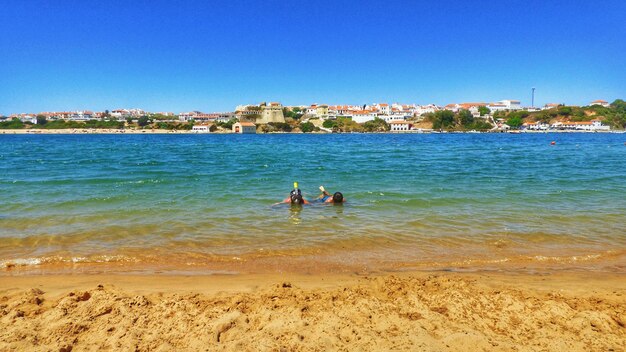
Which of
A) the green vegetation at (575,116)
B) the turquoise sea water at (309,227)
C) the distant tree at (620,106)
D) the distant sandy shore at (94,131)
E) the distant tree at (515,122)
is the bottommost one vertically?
the turquoise sea water at (309,227)

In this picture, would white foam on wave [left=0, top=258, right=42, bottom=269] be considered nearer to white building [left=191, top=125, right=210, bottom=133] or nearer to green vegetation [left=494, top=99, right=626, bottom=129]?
white building [left=191, top=125, right=210, bottom=133]

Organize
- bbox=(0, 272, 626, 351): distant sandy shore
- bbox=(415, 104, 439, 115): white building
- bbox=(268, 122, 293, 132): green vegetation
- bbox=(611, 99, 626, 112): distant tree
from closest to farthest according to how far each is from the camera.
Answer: bbox=(0, 272, 626, 351): distant sandy shore
bbox=(268, 122, 293, 132): green vegetation
bbox=(611, 99, 626, 112): distant tree
bbox=(415, 104, 439, 115): white building

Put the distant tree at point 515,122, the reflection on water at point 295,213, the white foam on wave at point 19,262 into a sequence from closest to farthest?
the white foam on wave at point 19,262, the reflection on water at point 295,213, the distant tree at point 515,122

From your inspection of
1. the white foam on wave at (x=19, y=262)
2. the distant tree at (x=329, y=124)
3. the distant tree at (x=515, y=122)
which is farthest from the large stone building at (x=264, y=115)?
the white foam on wave at (x=19, y=262)

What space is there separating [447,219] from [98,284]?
8.21 metres

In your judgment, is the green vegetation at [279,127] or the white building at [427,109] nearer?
the green vegetation at [279,127]

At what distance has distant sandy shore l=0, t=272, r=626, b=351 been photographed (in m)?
3.78

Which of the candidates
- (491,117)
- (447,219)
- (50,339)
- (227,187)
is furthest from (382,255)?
(491,117)

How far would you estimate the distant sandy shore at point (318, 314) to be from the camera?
3783 millimetres

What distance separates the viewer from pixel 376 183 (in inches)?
673

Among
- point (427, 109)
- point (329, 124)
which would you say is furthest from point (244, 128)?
point (427, 109)

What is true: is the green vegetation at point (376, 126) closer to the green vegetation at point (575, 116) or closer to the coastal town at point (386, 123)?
the coastal town at point (386, 123)

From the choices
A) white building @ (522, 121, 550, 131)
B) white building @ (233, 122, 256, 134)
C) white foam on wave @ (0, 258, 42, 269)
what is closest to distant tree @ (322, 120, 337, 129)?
white building @ (233, 122, 256, 134)

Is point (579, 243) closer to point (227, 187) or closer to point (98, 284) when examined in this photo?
point (98, 284)
